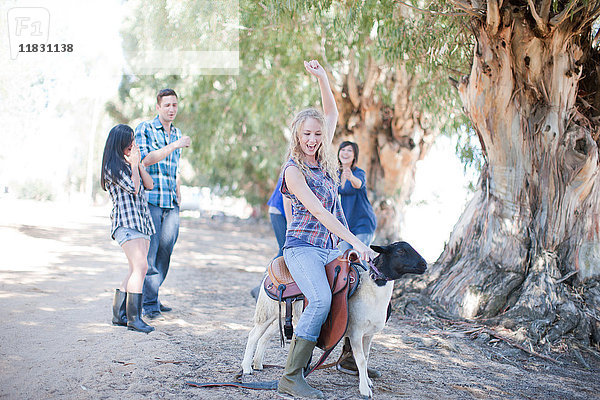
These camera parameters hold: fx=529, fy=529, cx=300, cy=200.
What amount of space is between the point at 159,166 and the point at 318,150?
235 centimetres

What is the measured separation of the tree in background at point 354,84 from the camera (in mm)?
7371

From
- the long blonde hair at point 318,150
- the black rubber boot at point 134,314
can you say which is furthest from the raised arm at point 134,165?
the long blonde hair at point 318,150

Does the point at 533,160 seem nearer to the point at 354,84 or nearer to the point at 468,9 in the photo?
the point at 468,9

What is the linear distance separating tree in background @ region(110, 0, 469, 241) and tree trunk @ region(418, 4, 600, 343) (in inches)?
36.0

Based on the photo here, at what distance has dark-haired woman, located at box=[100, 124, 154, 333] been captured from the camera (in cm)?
468

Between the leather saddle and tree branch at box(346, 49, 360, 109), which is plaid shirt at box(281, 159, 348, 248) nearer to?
the leather saddle

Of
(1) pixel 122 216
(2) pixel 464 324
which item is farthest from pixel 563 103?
(1) pixel 122 216

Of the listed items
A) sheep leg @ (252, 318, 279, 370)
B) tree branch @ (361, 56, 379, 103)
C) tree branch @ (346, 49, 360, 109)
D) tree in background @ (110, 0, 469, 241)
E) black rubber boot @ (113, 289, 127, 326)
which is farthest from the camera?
tree branch @ (346, 49, 360, 109)

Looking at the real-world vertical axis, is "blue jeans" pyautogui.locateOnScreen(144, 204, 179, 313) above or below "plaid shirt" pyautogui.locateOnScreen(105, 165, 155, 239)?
below

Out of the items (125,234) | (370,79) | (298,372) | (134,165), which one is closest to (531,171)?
(298,372)

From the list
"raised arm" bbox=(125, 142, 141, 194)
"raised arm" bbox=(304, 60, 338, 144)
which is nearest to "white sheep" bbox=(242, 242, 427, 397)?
"raised arm" bbox=(304, 60, 338, 144)

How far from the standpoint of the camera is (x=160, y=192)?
5305 millimetres

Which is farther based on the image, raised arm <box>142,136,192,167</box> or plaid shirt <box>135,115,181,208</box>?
plaid shirt <box>135,115,181,208</box>

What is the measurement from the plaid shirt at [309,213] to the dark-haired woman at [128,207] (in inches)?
72.1
